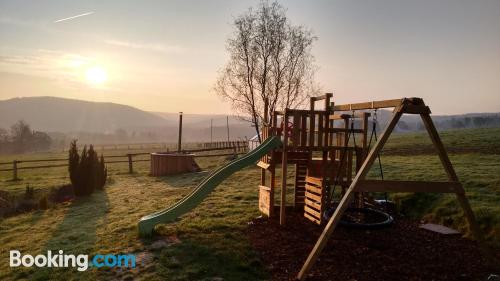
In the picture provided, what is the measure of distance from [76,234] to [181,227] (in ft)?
9.85

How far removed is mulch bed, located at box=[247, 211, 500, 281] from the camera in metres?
6.20

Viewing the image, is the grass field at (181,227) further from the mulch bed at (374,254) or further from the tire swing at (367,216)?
the tire swing at (367,216)

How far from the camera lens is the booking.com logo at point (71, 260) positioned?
7.03 meters

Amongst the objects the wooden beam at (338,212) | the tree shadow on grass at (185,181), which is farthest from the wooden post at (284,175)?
the tree shadow on grass at (185,181)

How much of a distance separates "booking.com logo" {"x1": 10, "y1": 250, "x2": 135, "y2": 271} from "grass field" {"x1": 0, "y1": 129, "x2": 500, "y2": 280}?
205mm

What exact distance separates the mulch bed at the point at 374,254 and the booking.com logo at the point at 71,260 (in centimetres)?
280

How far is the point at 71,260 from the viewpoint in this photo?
750 cm

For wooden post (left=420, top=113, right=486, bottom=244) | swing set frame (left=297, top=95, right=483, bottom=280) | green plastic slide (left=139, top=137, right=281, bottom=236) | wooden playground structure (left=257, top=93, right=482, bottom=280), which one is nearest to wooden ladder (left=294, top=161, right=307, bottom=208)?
wooden playground structure (left=257, top=93, right=482, bottom=280)

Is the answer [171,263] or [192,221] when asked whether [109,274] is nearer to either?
[171,263]

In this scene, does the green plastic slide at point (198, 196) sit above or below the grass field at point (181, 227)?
above

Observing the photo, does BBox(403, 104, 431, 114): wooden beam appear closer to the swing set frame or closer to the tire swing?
the swing set frame

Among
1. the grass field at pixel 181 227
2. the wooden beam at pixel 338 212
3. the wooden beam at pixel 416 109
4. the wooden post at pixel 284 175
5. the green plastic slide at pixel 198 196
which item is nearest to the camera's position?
the wooden beam at pixel 338 212

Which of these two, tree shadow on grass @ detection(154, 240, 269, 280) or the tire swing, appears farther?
the tire swing

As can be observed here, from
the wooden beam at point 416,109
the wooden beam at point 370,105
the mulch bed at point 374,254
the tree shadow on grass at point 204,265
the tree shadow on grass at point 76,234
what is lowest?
the tree shadow on grass at point 76,234
